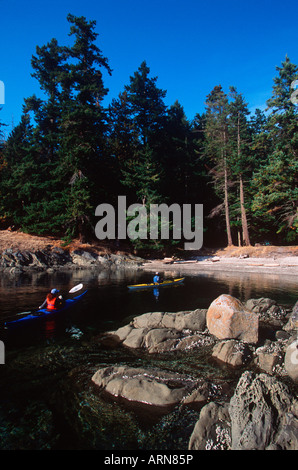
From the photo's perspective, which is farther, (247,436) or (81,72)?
(81,72)

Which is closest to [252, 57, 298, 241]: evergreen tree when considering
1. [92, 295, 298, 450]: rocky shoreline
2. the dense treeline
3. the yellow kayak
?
the dense treeline

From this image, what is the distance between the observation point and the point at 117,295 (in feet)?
57.3

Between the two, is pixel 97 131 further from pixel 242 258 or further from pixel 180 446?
pixel 180 446

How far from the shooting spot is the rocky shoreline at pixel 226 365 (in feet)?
14.9

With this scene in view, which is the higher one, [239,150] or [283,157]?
[239,150]

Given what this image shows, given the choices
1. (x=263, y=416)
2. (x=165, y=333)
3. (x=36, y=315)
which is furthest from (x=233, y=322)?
(x=36, y=315)

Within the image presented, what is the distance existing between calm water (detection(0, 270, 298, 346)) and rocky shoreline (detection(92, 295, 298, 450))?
8.83 ft

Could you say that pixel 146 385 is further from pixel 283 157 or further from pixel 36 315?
pixel 283 157

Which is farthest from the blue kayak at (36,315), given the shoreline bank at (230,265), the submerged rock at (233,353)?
the shoreline bank at (230,265)

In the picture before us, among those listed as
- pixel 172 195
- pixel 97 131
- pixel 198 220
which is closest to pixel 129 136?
pixel 97 131

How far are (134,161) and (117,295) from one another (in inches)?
1007

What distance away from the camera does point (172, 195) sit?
4219 cm

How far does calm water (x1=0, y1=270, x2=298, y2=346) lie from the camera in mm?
12070
